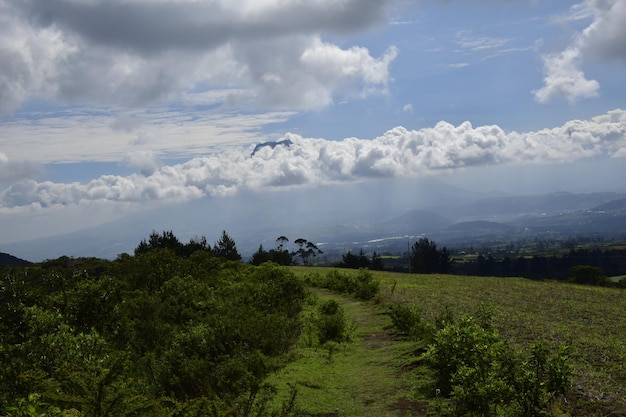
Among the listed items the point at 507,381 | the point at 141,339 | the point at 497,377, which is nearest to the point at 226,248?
the point at 141,339

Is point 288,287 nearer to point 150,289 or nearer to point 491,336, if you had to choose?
point 150,289

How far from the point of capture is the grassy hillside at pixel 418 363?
9797 mm

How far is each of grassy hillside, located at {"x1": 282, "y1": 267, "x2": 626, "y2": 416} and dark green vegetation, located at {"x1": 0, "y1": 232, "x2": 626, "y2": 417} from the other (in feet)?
0.19

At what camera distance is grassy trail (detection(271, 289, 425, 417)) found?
10.9m

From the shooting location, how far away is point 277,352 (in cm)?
1656

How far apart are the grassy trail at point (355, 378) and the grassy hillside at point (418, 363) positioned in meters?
0.02

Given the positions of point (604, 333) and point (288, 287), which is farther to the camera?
point (288, 287)

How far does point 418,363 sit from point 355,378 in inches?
68.5

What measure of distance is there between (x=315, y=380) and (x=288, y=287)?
1258cm

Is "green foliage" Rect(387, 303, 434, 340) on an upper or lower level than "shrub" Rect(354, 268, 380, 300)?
upper

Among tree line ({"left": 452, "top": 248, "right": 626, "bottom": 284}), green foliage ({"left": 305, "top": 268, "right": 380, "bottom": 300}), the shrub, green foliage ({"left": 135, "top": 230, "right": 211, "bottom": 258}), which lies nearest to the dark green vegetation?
the shrub

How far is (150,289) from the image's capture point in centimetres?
2398

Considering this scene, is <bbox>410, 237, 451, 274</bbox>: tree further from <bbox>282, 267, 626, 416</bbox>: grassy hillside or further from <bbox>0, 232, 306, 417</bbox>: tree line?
<bbox>0, 232, 306, 417</bbox>: tree line

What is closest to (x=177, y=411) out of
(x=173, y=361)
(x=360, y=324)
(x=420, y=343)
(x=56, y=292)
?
(x=173, y=361)
